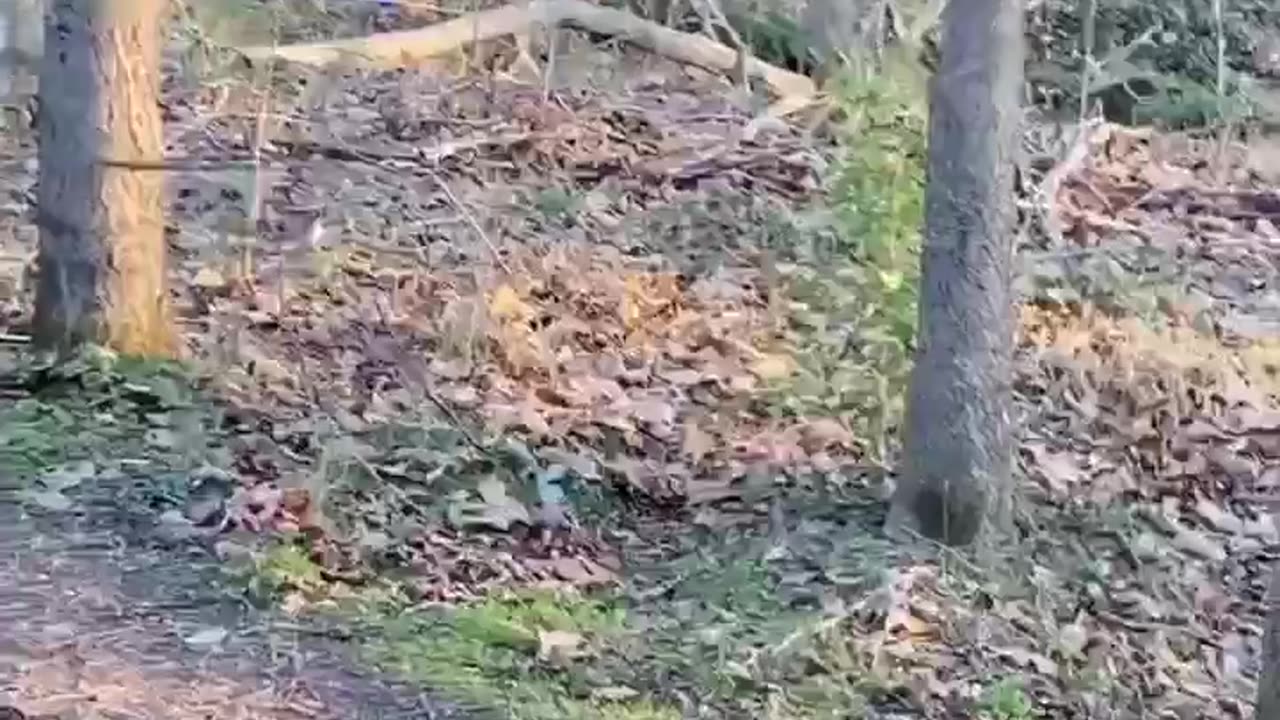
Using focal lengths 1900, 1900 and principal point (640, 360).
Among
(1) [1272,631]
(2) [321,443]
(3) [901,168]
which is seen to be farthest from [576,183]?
(1) [1272,631]

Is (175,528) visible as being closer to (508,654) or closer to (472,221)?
(508,654)

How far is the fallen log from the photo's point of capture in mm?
12695

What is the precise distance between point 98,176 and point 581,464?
6.72 ft

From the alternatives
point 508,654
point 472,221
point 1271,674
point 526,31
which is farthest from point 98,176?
point 526,31

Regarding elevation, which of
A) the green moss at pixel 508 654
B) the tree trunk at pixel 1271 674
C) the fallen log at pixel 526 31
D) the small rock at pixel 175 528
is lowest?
the green moss at pixel 508 654

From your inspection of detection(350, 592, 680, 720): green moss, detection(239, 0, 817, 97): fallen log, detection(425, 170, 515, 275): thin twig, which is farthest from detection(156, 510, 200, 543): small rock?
detection(239, 0, 817, 97): fallen log

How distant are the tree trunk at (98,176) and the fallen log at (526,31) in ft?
17.9

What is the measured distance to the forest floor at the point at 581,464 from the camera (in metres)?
5.02

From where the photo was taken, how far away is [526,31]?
13203 mm

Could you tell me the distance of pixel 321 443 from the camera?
646 cm

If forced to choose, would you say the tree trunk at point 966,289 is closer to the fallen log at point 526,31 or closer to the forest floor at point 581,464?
the forest floor at point 581,464

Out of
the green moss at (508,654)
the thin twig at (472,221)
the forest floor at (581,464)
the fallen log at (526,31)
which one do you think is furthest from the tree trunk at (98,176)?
the fallen log at (526,31)

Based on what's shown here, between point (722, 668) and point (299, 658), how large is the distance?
3.62 ft

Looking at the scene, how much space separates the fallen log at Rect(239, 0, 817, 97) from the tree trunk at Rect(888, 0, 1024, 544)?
7101 millimetres
